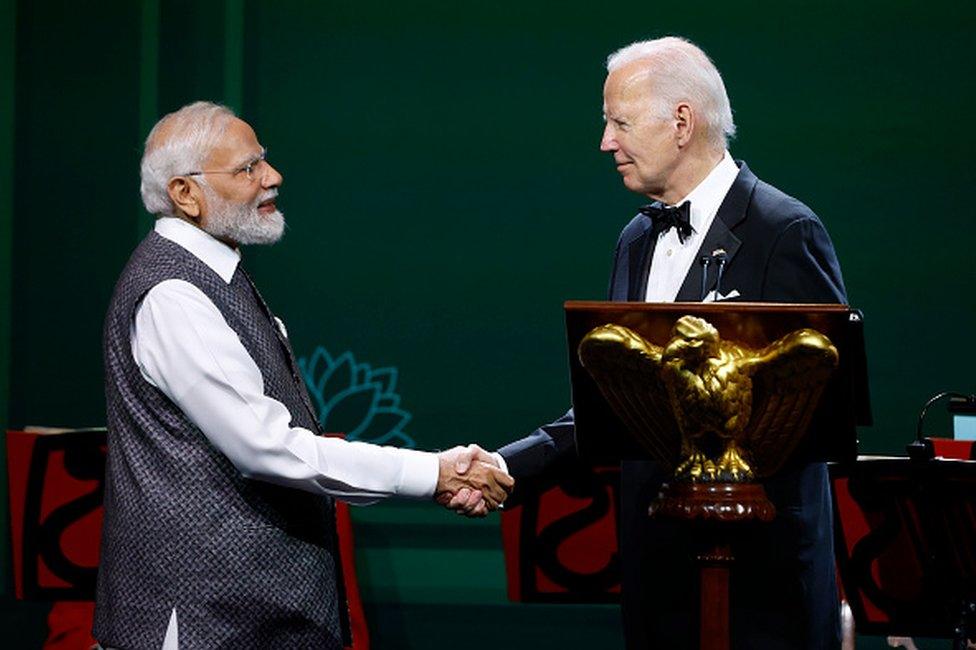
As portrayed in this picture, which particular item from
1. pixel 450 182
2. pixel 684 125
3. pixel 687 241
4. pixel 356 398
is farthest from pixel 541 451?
pixel 450 182

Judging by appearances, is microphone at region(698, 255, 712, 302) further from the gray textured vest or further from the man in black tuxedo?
the gray textured vest

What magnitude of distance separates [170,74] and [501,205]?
1.20 meters

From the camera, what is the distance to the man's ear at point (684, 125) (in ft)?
8.71

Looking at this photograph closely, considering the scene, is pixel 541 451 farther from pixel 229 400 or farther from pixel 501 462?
pixel 229 400

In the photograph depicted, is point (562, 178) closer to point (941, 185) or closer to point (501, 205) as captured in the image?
point (501, 205)

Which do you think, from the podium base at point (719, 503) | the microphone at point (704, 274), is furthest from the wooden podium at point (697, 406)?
the microphone at point (704, 274)

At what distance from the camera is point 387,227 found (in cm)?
487

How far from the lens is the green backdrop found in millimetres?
4742

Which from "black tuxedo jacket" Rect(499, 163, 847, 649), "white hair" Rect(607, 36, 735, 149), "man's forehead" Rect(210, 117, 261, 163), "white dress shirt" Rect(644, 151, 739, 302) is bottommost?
"black tuxedo jacket" Rect(499, 163, 847, 649)

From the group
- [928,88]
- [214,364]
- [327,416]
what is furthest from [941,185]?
[214,364]

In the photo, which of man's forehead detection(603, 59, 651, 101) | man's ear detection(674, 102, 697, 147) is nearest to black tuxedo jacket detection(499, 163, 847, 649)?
man's ear detection(674, 102, 697, 147)

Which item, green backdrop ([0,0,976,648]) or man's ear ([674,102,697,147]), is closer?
man's ear ([674,102,697,147])

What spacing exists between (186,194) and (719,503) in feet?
4.42

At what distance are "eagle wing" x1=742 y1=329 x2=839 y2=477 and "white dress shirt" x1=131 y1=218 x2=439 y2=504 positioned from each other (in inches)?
35.3
